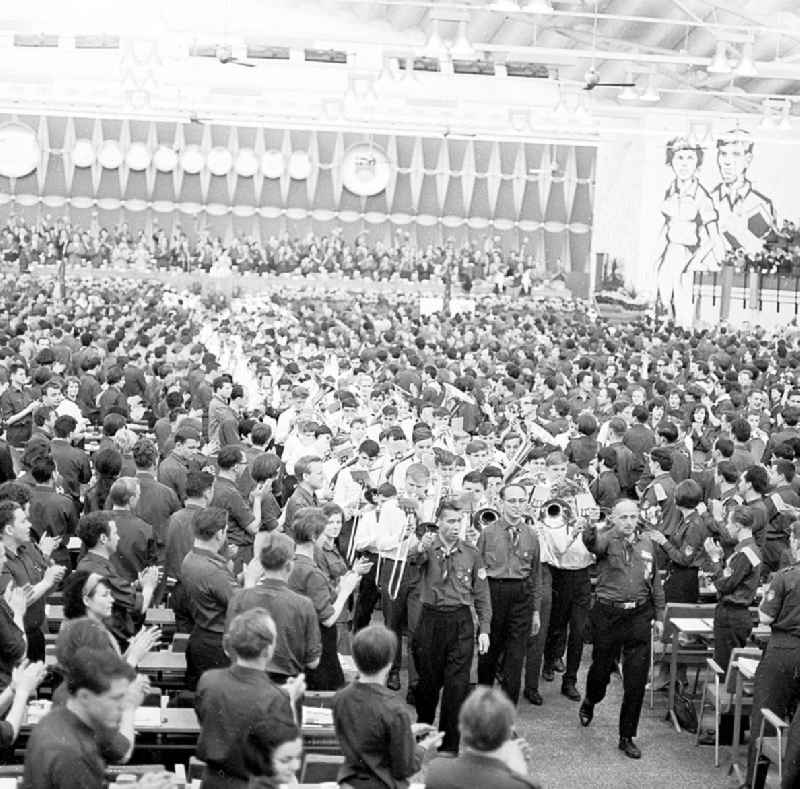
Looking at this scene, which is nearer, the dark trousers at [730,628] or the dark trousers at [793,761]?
the dark trousers at [793,761]

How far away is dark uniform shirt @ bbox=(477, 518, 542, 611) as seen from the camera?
8125 millimetres

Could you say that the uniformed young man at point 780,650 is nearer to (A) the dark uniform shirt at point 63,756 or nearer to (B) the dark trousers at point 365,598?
(B) the dark trousers at point 365,598

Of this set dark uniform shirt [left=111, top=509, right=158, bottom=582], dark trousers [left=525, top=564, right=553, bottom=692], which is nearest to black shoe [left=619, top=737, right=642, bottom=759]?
dark trousers [left=525, top=564, right=553, bottom=692]

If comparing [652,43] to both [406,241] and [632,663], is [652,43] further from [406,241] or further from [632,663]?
[632,663]

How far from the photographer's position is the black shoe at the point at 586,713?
8.48 metres

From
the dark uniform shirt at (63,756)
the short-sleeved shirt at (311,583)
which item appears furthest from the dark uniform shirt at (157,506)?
the dark uniform shirt at (63,756)

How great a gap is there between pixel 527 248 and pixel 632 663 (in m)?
33.9

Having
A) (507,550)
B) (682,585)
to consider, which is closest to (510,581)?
(507,550)

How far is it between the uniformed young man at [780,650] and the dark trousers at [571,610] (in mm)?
2015

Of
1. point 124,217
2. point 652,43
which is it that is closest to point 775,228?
point 652,43

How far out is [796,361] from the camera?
1705cm

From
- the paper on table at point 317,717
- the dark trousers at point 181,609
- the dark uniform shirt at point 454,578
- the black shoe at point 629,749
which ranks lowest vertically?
the black shoe at point 629,749

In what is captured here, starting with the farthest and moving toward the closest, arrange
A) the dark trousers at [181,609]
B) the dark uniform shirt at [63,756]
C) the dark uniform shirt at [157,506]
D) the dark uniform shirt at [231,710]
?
the dark uniform shirt at [157,506]
the dark trousers at [181,609]
the dark uniform shirt at [231,710]
the dark uniform shirt at [63,756]

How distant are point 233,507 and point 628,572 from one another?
253 centimetres
